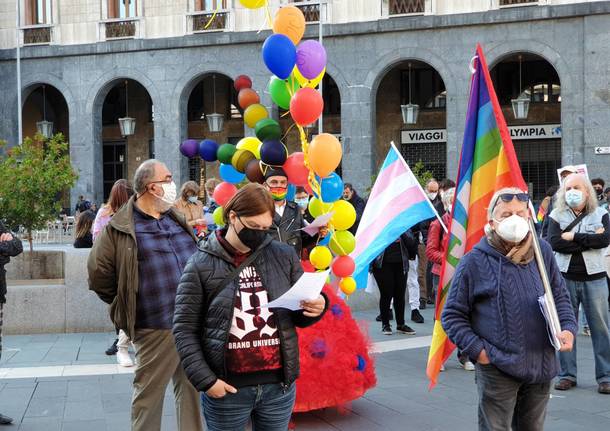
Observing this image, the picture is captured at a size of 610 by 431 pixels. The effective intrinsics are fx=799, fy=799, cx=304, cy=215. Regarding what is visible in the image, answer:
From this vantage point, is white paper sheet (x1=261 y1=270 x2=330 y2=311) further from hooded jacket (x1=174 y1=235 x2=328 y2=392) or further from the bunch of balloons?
the bunch of balloons

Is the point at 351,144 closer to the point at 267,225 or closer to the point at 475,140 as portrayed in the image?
the point at 475,140

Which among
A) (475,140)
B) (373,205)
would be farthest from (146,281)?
(373,205)

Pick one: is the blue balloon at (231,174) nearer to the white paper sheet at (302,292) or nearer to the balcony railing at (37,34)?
the white paper sheet at (302,292)

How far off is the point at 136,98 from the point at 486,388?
30.0 metres

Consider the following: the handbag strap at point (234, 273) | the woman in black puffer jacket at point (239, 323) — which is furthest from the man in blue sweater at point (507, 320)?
the handbag strap at point (234, 273)

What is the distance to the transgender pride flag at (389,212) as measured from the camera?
902cm

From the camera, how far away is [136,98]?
108 feet

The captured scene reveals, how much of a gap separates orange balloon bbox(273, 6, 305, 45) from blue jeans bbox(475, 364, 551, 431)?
3675 millimetres

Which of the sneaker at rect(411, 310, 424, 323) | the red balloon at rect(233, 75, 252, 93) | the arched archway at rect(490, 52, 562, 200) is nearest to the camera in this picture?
the red balloon at rect(233, 75, 252, 93)

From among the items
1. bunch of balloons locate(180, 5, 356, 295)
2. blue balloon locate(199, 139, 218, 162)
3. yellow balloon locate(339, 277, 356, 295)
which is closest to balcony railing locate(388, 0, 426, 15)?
bunch of balloons locate(180, 5, 356, 295)

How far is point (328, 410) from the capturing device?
6.73m

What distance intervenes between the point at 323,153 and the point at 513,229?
8.43ft

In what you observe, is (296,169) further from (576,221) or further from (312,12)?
(312,12)

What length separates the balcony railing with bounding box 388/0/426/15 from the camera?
25328 millimetres
